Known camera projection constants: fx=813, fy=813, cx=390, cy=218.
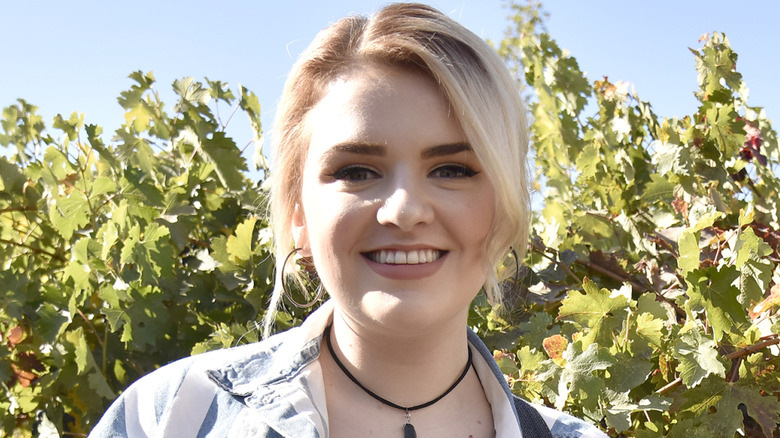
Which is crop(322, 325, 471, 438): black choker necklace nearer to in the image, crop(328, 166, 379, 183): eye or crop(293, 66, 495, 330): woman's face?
crop(293, 66, 495, 330): woman's face

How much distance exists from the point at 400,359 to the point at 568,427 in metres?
0.35

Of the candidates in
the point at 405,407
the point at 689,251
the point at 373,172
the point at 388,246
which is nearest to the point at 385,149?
the point at 373,172

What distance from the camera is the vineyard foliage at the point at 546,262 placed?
5.39ft

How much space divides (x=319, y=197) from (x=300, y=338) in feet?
1.00

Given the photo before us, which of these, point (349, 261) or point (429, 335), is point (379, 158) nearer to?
point (349, 261)

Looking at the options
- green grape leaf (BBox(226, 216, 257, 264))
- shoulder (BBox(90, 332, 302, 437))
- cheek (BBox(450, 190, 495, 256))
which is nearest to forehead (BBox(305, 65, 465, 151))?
cheek (BBox(450, 190, 495, 256))

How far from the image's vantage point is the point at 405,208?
127 cm

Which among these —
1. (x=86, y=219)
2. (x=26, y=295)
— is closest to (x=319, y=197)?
(x=86, y=219)

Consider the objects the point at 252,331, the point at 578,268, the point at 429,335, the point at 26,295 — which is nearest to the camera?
the point at 429,335

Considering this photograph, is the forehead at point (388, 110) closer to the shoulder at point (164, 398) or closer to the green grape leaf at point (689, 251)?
the shoulder at point (164, 398)

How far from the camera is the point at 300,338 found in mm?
1531

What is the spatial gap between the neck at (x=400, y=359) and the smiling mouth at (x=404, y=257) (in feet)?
0.51

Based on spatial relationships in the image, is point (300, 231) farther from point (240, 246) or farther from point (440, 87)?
point (240, 246)

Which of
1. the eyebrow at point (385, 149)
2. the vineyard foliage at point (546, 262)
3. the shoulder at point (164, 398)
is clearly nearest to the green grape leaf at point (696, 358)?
the vineyard foliage at point (546, 262)
